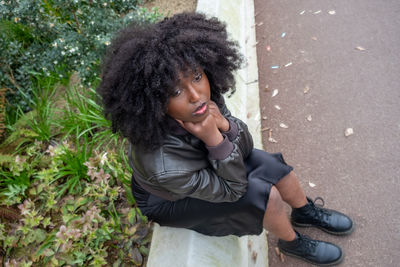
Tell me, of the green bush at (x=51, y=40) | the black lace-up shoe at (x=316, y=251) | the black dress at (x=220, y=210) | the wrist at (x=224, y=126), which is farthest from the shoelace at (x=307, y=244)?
the green bush at (x=51, y=40)

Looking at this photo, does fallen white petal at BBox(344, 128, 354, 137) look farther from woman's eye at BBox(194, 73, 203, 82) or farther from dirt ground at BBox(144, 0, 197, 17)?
dirt ground at BBox(144, 0, 197, 17)

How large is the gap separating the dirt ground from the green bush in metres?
0.84

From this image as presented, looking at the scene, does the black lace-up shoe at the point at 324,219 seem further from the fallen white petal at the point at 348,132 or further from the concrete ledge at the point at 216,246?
the fallen white petal at the point at 348,132

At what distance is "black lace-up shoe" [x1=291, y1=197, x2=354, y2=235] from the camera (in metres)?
2.78

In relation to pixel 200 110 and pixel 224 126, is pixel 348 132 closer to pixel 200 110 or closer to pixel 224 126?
pixel 224 126

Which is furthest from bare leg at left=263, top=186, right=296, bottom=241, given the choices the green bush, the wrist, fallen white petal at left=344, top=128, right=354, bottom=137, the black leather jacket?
the green bush

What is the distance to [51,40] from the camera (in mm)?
4363

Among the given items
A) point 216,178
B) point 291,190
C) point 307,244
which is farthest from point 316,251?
→ point 216,178

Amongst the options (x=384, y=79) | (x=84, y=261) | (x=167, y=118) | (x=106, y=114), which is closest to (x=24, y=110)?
(x=84, y=261)

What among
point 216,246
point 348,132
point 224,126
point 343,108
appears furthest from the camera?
point 343,108

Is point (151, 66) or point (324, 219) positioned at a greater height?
point (151, 66)

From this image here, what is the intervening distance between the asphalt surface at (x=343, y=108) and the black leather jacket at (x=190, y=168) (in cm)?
124

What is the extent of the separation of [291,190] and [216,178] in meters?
0.91

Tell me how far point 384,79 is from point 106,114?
3.27m
